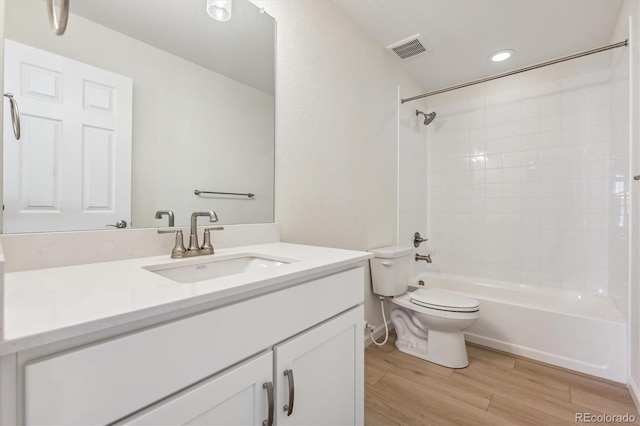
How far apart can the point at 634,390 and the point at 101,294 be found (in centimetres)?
241

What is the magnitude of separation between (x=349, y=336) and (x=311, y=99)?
1.27 m

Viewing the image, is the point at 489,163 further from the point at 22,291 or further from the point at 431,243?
the point at 22,291

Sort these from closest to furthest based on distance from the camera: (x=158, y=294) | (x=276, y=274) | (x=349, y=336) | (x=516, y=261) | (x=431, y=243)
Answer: (x=158, y=294) → (x=276, y=274) → (x=349, y=336) → (x=516, y=261) → (x=431, y=243)

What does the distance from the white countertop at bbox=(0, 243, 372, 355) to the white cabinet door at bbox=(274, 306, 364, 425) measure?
0.65ft

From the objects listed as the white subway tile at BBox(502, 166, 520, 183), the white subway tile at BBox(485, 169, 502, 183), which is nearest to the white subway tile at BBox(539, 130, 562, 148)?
the white subway tile at BBox(502, 166, 520, 183)

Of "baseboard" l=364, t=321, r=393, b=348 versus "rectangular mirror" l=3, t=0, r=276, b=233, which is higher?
"rectangular mirror" l=3, t=0, r=276, b=233

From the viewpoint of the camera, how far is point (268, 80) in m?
1.42

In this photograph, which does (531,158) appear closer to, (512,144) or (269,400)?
(512,144)

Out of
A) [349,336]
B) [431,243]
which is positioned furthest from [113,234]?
[431,243]

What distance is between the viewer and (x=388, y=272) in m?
1.98

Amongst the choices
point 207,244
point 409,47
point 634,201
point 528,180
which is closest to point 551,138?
point 528,180

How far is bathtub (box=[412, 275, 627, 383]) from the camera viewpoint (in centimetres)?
166

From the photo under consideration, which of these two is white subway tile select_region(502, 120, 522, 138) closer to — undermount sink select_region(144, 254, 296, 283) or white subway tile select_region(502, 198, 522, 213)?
white subway tile select_region(502, 198, 522, 213)

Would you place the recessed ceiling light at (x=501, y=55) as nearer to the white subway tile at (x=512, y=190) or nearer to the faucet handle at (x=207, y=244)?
the white subway tile at (x=512, y=190)
